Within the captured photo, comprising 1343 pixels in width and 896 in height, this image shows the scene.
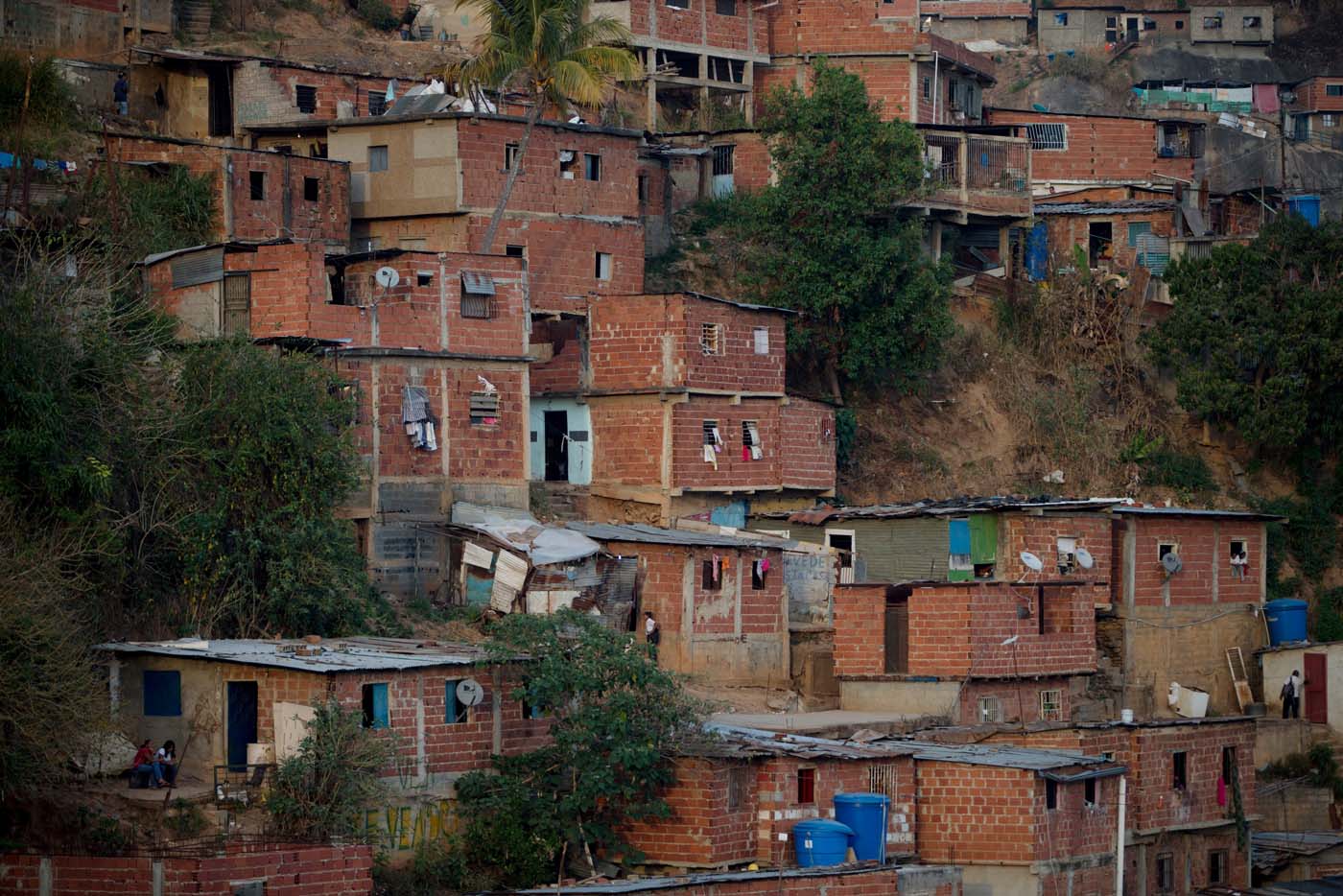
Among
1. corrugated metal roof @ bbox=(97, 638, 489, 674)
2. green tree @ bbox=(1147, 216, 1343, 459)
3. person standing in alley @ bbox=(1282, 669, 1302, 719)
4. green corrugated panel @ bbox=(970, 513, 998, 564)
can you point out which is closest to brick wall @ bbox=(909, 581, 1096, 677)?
green corrugated panel @ bbox=(970, 513, 998, 564)

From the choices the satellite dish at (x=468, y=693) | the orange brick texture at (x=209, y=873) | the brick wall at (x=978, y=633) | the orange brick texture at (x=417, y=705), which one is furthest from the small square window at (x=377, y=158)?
the orange brick texture at (x=209, y=873)

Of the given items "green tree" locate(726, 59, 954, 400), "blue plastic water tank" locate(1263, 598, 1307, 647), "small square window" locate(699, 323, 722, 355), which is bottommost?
"blue plastic water tank" locate(1263, 598, 1307, 647)

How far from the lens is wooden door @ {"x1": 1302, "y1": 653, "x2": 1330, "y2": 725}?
38250mm

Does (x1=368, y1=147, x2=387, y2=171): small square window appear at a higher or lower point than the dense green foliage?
higher

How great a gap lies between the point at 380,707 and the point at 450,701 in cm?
103

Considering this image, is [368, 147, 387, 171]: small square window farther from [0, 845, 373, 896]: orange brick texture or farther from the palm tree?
[0, 845, 373, 896]: orange brick texture

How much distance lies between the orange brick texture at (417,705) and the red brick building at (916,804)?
6.38 feet

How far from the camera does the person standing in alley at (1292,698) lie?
38219 mm

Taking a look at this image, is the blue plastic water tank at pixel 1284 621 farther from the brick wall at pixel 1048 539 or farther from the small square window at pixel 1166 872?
the small square window at pixel 1166 872

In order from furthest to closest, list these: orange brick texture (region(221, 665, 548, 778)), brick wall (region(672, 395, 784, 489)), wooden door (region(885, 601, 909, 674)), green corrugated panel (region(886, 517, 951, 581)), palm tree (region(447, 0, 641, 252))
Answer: palm tree (region(447, 0, 641, 252)) < brick wall (region(672, 395, 784, 489)) < green corrugated panel (region(886, 517, 951, 581)) < wooden door (region(885, 601, 909, 674)) < orange brick texture (region(221, 665, 548, 778))

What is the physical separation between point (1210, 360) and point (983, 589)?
510 inches

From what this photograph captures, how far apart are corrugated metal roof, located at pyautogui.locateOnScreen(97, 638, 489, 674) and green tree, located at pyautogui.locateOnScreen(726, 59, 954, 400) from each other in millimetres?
14783

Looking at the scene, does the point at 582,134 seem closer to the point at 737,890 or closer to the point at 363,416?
the point at 363,416

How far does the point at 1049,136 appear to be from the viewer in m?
53.1
